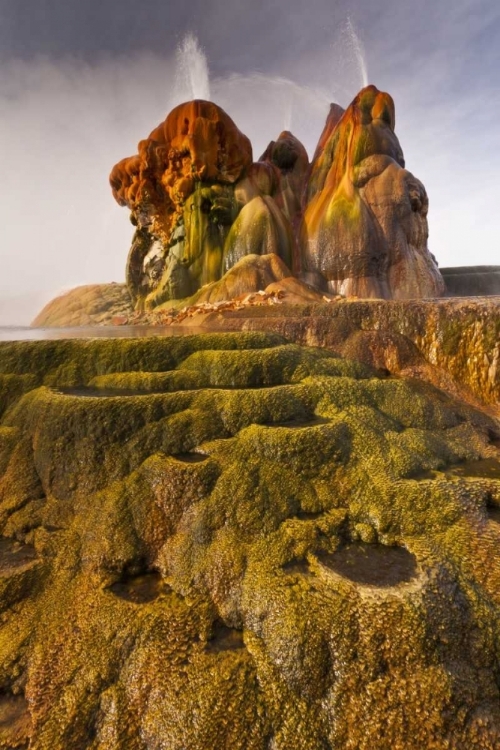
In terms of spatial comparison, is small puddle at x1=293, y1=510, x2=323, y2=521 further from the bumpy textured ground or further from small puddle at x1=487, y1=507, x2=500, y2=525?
small puddle at x1=487, y1=507, x2=500, y2=525

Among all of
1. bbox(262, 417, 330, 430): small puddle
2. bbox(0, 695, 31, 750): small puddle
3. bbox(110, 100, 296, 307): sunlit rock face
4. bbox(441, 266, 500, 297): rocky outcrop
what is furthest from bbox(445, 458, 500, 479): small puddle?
bbox(441, 266, 500, 297): rocky outcrop

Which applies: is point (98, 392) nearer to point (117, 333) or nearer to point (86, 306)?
point (117, 333)

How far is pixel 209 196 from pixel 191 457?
59.6 feet

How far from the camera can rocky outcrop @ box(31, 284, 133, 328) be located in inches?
1591

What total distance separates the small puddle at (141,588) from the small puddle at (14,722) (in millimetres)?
926

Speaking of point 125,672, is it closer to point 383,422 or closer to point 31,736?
point 31,736

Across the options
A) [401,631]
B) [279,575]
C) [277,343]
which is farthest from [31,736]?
[277,343]

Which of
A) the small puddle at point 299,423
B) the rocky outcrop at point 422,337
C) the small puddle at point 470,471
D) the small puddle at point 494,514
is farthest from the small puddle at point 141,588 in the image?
the rocky outcrop at point 422,337

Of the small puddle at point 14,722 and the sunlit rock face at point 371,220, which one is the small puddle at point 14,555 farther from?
the sunlit rock face at point 371,220

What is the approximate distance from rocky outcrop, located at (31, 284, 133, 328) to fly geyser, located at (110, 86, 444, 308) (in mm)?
19219

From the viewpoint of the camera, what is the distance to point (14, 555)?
3.90m

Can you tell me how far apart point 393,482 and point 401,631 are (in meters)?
1.54

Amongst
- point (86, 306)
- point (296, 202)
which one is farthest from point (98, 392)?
point (86, 306)

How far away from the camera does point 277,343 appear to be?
7.38m
